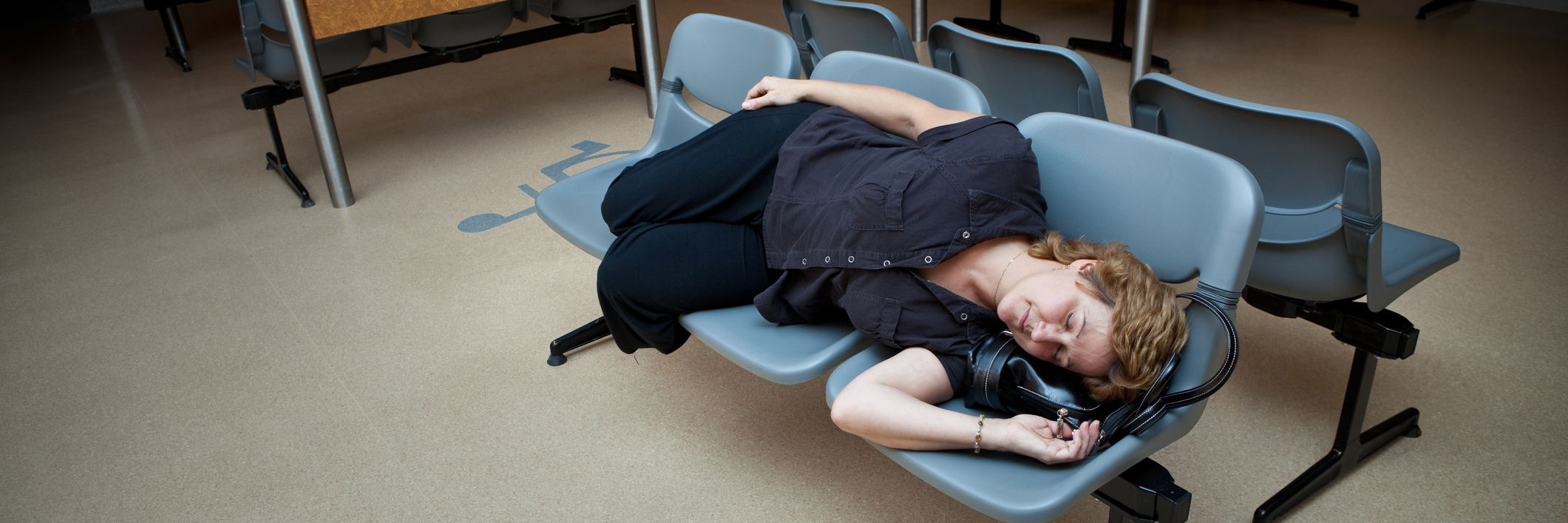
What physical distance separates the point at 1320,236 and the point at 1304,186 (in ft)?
0.31

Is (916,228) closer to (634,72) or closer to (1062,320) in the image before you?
(1062,320)

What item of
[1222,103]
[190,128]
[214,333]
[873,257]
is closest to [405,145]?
[190,128]

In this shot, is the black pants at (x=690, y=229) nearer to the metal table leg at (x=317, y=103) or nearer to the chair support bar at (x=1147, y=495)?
the chair support bar at (x=1147, y=495)

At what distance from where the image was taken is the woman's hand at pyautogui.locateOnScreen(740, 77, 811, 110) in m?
1.75

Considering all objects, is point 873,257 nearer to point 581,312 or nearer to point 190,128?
A: point 581,312

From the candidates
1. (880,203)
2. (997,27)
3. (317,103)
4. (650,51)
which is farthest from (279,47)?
(997,27)

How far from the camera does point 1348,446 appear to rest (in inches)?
65.7

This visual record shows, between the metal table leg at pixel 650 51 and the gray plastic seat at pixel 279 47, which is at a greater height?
the gray plastic seat at pixel 279 47

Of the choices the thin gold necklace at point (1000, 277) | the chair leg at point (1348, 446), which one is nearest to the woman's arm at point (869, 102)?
the thin gold necklace at point (1000, 277)

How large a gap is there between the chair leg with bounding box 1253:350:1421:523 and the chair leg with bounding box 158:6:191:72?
5247 millimetres

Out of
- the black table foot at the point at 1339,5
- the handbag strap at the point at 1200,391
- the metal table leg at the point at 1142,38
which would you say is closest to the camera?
→ the handbag strap at the point at 1200,391

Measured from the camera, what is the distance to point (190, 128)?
3.94 meters

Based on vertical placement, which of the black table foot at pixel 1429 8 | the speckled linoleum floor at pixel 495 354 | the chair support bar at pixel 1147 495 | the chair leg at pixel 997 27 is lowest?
the speckled linoleum floor at pixel 495 354

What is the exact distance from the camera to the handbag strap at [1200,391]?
3.79 feet
